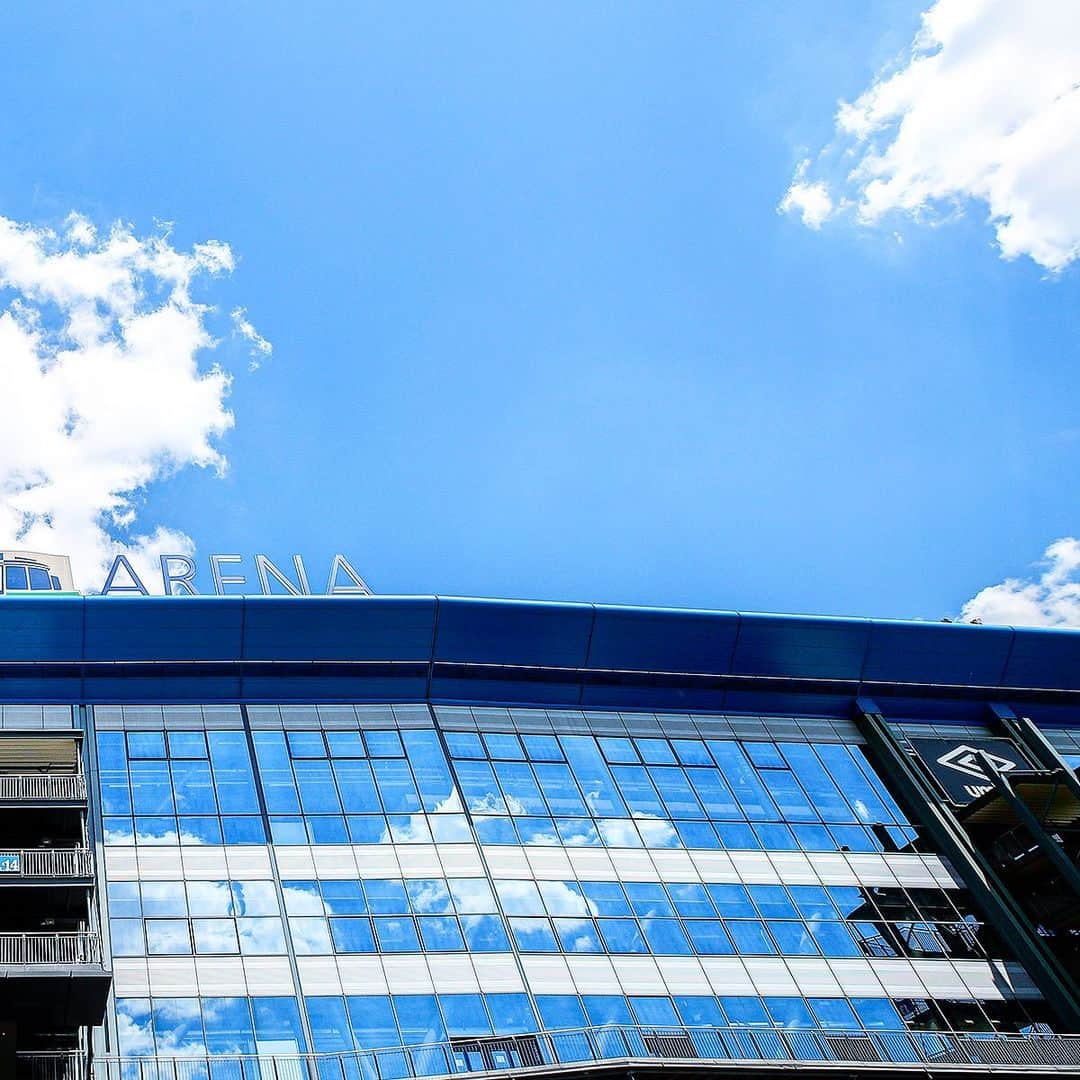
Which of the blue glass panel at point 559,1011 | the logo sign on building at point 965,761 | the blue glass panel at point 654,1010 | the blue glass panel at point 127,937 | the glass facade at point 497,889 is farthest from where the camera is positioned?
the logo sign on building at point 965,761

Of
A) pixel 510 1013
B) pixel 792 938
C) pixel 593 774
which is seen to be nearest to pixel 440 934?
pixel 510 1013

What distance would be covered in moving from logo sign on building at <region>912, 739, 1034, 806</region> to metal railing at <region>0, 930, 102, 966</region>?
27470 mm

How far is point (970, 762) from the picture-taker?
44.4 m

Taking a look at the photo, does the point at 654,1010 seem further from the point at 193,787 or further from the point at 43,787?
the point at 43,787

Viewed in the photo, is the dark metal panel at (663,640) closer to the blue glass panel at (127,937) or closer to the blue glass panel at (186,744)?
the blue glass panel at (186,744)

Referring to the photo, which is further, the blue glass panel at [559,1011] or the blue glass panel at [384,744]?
the blue glass panel at [384,744]

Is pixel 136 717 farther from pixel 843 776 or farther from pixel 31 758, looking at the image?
pixel 843 776

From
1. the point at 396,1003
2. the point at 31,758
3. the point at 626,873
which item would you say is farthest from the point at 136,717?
the point at 626,873

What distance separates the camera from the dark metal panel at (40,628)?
129 ft

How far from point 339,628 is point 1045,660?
27145mm

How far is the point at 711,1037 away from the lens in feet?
103

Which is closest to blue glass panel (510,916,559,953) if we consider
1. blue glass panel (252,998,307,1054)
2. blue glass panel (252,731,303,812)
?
blue glass panel (252,998,307,1054)

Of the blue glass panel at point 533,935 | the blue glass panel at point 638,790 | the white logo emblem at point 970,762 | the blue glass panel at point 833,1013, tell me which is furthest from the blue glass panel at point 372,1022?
the white logo emblem at point 970,762

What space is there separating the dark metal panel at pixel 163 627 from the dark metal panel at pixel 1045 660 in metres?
29.2
